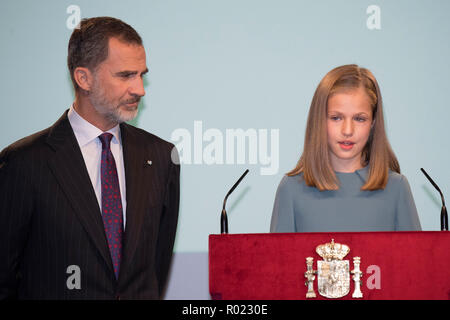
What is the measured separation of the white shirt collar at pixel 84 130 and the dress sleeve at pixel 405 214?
1253 millimetres

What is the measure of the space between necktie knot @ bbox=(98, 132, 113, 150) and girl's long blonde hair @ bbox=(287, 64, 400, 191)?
0.87 meters

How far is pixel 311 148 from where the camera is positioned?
8.87 feet

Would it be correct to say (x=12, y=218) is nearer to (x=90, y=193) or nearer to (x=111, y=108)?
(x=90, y=193)

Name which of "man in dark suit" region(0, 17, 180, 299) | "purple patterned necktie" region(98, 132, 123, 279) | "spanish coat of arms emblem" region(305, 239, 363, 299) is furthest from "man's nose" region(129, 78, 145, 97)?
"spanish coat of arms emblem" region(305, 239, 363, 299)

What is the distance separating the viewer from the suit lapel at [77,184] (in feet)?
7.58

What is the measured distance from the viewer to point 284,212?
2691mm

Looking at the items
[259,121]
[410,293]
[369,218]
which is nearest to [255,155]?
[259,121]

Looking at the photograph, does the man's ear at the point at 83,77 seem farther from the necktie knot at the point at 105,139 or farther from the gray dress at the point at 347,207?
the gray dress at the point at 347,207

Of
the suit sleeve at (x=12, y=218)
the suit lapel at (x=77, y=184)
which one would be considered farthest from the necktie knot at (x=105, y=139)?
the suit sleeve at (x=12, y=218)

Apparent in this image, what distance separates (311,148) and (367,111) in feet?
0.96

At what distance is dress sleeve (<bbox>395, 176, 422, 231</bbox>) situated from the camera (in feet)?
8.55

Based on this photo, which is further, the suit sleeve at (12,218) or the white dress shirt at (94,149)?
the white dress shirt at (94,149)

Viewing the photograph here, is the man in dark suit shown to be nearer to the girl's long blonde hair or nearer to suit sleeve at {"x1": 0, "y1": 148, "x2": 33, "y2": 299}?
suit sleeve at {"x1": 0, "y1": 148, "x2": 33, "y2": 299}

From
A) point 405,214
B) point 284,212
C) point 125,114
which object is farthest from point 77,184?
point 405,214
